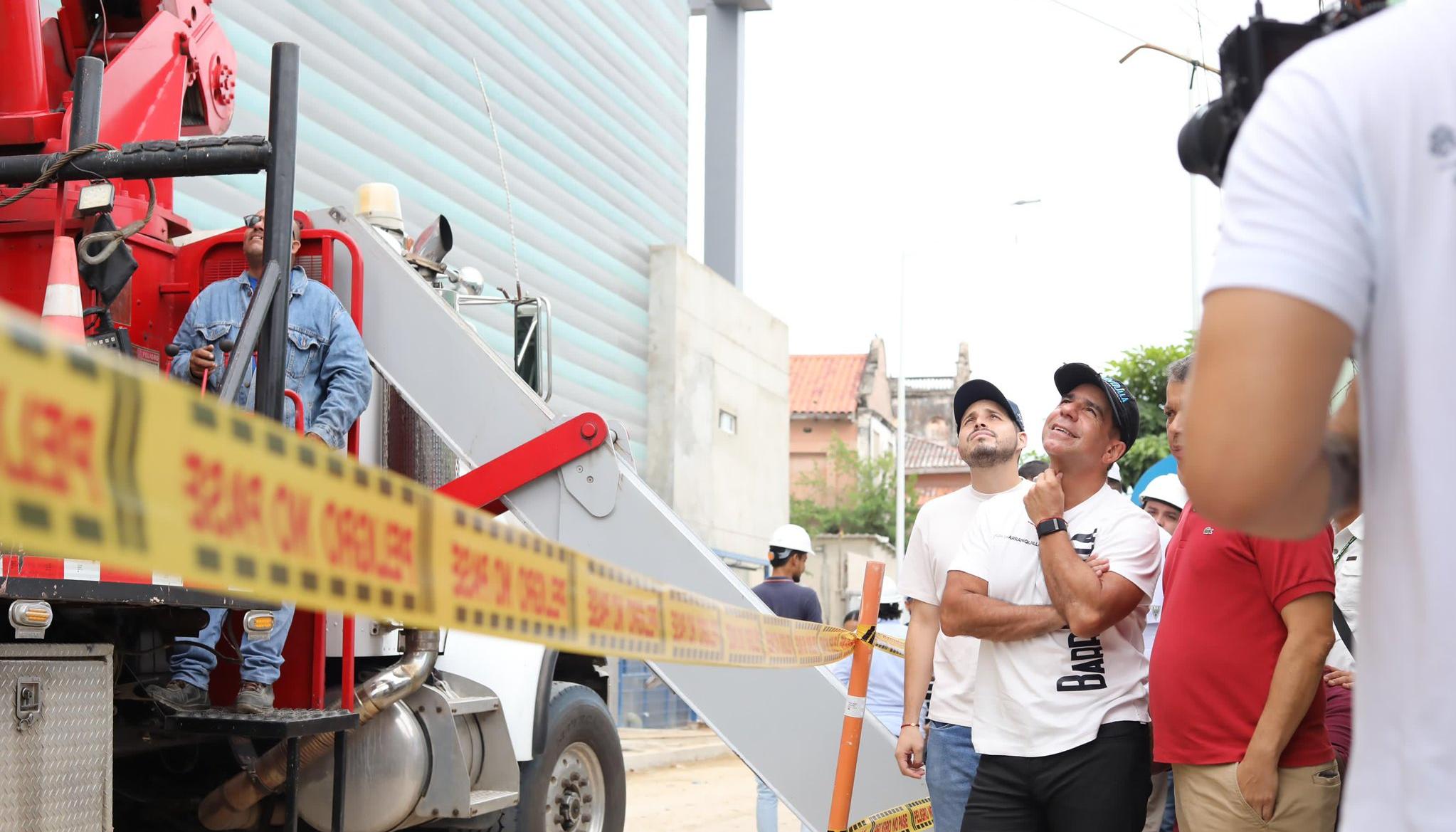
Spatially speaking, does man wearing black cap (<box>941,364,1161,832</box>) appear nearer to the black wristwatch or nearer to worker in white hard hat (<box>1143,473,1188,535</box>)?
the black wristwatch

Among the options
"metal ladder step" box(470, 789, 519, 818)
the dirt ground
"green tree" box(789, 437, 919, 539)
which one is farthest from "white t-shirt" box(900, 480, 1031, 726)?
"green tree" box(789, 437, 919, 539)

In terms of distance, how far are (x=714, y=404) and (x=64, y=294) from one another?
16.6 meters

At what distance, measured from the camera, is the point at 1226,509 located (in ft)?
4.45

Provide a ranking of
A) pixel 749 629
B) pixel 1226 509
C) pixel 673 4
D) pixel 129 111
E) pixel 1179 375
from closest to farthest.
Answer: pixel 1226 509 < pixel 749 629 < pixel 1179 375 < pixel 129 111 < pixel 673 4

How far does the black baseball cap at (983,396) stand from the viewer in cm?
495

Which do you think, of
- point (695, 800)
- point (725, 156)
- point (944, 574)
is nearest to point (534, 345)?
point (944, 574)

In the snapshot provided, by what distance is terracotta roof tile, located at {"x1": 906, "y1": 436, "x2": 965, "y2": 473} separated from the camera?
220 ft

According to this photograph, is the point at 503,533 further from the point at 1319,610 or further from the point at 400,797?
the point at 400,797

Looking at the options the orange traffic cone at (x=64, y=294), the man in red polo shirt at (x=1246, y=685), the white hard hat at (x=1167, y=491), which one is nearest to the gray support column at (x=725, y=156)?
the white hard hat at (x=1167, y=491)

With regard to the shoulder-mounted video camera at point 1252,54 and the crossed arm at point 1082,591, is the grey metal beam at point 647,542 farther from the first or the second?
the shoulder-mounted video camera at point 1252,54

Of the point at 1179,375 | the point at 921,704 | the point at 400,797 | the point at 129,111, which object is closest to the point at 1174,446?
the point at 1179,375

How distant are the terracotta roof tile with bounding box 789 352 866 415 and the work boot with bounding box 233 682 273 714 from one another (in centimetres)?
5099

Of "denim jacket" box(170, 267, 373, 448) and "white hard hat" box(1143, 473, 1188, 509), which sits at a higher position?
"denim jacket" box(170, 267, 373, 448)

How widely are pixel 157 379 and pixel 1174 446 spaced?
338 centimetres
